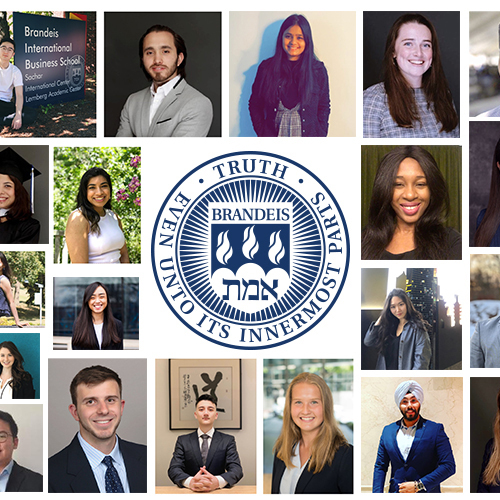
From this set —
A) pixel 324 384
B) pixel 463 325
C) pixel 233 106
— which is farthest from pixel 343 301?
pixel 233 106

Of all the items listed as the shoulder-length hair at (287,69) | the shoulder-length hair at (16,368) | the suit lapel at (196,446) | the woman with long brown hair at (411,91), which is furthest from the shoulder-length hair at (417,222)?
the shoulder-length hair at (16,368)

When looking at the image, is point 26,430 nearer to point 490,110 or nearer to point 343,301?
point 343,301

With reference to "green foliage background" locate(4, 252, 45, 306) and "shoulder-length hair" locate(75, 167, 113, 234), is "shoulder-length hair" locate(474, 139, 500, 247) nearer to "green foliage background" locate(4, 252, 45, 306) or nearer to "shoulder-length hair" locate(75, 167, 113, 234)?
"shoulder-length hair" locate(75, 167, 113, 234)

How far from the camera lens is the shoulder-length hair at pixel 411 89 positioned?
125 inches

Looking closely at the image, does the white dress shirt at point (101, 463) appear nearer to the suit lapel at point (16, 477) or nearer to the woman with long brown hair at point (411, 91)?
the suit lapel at point (16, 477)

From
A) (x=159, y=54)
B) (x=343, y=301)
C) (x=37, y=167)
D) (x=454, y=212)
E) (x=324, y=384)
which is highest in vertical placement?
(x=159, y=54)

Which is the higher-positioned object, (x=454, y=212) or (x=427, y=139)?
(x=427, y=139)

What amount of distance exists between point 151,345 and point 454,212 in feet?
5.58

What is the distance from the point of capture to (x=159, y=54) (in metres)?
3.17

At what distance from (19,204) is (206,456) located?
5.28 ft

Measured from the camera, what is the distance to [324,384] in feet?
10.4

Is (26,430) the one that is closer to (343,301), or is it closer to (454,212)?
(343,301)

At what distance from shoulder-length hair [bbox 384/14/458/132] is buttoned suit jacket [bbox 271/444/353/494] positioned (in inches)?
67.9

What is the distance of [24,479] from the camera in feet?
10.6
